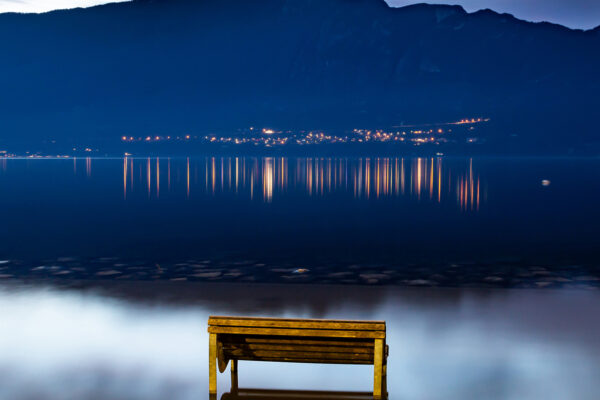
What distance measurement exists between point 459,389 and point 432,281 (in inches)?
354

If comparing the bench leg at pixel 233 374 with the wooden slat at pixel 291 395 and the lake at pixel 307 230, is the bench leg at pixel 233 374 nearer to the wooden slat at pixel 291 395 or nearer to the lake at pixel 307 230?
the wooden slat at pixel 291 395

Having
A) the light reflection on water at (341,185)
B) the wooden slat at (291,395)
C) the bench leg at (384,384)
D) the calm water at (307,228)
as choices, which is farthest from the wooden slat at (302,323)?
the light reflection on water at (341,185)

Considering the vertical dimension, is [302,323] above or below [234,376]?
above

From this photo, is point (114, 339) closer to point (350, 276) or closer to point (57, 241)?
point (350, 276)

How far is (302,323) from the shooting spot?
7.13m

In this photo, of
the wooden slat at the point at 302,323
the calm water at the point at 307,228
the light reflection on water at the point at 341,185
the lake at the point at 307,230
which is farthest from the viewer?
the light reflection on water at the point at 341,185

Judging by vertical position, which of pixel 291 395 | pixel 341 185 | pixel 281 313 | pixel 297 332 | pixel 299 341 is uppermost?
pixel 341 185

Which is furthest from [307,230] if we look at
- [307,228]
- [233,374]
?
[233,374]

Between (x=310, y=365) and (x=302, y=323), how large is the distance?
2011mm

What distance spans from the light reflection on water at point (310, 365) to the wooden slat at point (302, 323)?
39.3 inches

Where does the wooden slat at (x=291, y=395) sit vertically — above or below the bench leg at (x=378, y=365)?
below

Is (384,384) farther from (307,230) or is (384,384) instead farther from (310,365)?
(307,230)

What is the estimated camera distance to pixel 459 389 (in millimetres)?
7879

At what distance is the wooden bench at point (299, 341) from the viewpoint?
707 centimetres
